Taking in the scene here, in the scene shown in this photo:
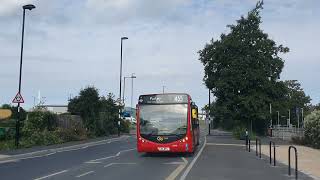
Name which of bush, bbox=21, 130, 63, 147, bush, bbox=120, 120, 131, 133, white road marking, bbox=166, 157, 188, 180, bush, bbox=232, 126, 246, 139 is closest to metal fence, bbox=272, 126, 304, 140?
bush, bbox=232, 126, 246, 139

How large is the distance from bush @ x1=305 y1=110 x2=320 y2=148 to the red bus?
15219 millimetres

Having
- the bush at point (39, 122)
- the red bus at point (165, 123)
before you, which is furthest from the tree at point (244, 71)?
the red bus at point (165, 123)

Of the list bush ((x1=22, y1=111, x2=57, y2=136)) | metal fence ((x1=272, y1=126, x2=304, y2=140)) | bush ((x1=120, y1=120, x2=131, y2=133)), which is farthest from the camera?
bush ((x1=120, y1=120, x2=131, y2=133))

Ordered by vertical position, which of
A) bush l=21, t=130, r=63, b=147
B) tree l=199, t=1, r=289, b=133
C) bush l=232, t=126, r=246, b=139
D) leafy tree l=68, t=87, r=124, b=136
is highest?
tree l=199, t=1, r=289, b=133

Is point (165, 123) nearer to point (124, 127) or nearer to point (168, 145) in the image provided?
point (168, 145)

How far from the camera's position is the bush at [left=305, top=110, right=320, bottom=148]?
1532 inches

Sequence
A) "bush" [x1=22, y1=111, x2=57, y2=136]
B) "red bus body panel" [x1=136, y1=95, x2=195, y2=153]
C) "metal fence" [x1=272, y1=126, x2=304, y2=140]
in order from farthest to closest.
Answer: "metal fence" [x1=272, y1=126, x2=304, y2=140] → "bush" [x1=22, y1=111, x2=57, y2=136] → "red bus body panel" [x1=136, y1=95, x2=195, y2=153]

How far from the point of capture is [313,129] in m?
39.4

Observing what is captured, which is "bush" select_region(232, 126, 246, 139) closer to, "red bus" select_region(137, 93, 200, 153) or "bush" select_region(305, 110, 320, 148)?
"bush" select_region(305, 110, 320, 148)

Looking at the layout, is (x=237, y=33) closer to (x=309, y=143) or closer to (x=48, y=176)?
(x=309, y=143)

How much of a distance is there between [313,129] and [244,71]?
2583 centimetres

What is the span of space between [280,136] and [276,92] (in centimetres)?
560

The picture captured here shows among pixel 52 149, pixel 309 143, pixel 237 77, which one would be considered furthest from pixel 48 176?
pixel 237 77

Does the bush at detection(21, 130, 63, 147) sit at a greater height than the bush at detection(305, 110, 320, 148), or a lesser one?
lesser
